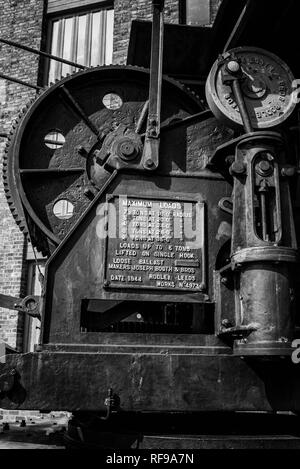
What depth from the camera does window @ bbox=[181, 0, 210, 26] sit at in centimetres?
909

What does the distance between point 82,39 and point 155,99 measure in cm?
797

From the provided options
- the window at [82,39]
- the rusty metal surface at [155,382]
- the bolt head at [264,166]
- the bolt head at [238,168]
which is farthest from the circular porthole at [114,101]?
the rusty metal surface at [155,382]

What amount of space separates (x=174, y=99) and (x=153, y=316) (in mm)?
2224

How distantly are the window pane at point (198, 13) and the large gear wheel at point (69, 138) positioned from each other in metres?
4.80

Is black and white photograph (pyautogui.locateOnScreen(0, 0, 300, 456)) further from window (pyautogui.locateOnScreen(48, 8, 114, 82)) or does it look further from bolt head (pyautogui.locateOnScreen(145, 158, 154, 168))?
window (pyautogui.locateOnScreen(48, 8, 114, 82))

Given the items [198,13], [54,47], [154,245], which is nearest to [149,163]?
[154,245]

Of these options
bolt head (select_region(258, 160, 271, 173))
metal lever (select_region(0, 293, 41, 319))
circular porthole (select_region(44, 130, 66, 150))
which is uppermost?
circular porthole (select_region(44, 130, 66, 150))

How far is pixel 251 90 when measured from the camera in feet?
12.4

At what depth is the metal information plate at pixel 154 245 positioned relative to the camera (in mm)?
3775

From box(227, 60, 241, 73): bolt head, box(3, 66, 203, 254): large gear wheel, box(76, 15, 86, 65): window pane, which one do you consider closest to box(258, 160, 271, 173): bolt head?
box(227, 60, 241, 73): bolt head

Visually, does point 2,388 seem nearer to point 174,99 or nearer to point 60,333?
point 60,333

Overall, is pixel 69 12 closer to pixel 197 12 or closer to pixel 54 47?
pixel 54 47

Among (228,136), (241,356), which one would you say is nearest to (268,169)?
(228,136)

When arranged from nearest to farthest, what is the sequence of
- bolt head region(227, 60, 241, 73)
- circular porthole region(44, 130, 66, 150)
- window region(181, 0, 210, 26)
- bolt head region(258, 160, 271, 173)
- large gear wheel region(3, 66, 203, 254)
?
bolt head region(258, 160, 271, 173) → bolt head region(227, 60, 241, 73) → large gear wheel region(3, 66, 203, 254) → circular porthole region(44, 130, 66, 150) → window region(181, 0, 210, 26)
